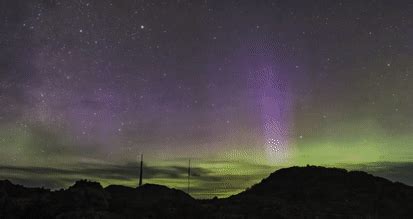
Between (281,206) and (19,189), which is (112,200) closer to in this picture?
(19,189)

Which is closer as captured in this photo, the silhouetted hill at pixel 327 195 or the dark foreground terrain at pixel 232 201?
the dark foreground terrain at pixel 232 201

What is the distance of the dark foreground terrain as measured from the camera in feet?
219

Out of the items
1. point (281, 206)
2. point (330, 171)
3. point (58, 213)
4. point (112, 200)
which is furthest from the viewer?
point (330, 171)

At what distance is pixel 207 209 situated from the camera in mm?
78000

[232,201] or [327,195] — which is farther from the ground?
[327,195]

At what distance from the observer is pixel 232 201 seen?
8719 cm

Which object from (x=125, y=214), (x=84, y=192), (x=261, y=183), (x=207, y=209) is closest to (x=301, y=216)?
(x=207, y=209)

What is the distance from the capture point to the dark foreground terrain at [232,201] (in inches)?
2623

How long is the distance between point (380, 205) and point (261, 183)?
4054 cm

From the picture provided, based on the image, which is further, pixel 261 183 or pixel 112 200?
pixel 261 183

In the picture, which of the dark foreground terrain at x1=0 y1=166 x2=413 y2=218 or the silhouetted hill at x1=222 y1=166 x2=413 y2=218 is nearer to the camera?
the dark foreground terrain at x1=0 y1=166 x2=413 y2=218

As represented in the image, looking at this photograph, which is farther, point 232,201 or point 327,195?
point 327,195

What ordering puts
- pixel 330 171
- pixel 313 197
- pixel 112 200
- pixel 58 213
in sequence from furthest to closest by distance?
pixel 330 171 < pixel 313 197 < pixel 112 200 < pixel 58 213

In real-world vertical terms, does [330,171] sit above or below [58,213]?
above
